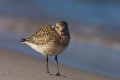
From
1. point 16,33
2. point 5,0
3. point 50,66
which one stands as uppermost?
point 5,0

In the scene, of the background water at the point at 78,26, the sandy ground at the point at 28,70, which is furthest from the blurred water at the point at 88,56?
the sandy ground at the point at 28,70

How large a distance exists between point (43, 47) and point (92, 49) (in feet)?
11.6

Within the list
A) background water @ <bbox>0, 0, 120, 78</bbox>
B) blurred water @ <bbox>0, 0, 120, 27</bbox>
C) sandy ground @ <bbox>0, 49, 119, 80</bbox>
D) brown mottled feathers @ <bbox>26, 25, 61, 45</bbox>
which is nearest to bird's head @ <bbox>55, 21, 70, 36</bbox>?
brown mottled feathers @ <bbox>26, 25, 61, 45</bbox>

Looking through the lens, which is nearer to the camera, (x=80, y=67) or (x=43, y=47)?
(x=43, y=47)

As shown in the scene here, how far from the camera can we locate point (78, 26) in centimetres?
1606

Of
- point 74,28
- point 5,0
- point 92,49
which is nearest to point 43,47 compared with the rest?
point 92,49

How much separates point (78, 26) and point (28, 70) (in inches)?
255

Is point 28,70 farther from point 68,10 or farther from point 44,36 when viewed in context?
point 68,10

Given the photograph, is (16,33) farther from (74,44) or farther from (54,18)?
(54,18)

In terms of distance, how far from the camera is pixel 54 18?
55.7 feet

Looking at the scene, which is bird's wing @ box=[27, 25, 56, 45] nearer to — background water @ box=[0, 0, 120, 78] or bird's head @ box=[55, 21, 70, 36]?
bird's head @ box=[55, 21, 70, 36]

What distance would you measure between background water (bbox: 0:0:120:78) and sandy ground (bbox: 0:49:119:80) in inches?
25.3

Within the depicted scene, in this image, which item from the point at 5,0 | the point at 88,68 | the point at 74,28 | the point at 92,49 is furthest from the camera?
the point at 5,0

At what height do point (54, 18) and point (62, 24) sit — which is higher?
point (54, 18)
